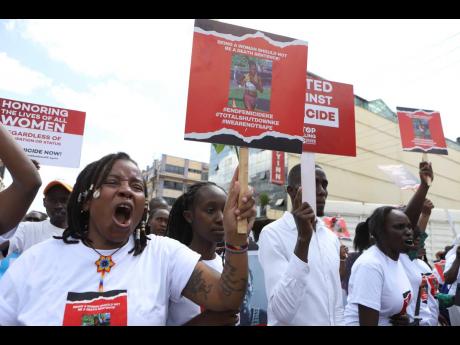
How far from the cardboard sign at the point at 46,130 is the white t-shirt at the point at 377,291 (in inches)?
138

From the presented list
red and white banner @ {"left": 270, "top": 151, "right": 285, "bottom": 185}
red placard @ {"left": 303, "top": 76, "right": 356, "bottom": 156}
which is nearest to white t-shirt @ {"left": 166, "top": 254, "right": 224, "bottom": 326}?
red placard @ {"left": 303, "top": 76, "right": 356, "bottom": 156}

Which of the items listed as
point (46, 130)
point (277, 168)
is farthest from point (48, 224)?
point (277, 168)

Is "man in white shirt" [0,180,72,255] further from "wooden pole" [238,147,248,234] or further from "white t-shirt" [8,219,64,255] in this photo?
"wooden pole" [238,147,248,234]

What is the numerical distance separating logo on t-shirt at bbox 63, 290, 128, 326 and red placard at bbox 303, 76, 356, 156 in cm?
176

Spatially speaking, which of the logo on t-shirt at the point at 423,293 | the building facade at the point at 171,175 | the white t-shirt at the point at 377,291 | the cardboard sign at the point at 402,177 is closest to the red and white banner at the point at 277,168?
the cardboard sign at the point at 402,177

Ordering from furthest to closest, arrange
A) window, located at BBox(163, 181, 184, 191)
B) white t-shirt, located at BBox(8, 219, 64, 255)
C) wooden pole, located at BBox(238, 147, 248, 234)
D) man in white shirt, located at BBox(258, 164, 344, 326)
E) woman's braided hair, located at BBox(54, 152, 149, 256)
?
window, located at BBox(163, 181, 184, 191)
white t-shirt, located at BBox(8, 219, 64, 255)
man in white shirt, located at BBox(258, 164, 344, 326)
woman's braided hair, located at BBox(54, 152, 149, 256)
wooden pole, located at BBox(238, 147, 248, 234)

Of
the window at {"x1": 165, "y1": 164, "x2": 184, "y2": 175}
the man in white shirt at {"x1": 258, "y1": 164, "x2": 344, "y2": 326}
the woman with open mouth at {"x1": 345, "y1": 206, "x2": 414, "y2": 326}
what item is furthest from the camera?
the window at {"x1": 165, "y1": 164, "x2": 184, "y2": 175}

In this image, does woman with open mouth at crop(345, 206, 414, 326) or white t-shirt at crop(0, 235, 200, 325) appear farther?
woman with open mouth at crop(345, 206, 414, 326)

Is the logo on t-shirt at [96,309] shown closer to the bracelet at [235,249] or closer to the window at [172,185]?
the bracelet at [235,249]

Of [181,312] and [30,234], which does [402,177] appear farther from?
[30,234]

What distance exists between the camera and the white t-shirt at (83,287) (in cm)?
148

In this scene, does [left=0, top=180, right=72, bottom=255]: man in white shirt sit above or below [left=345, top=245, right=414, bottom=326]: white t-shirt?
above

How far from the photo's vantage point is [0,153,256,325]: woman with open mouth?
1504 millimetres
